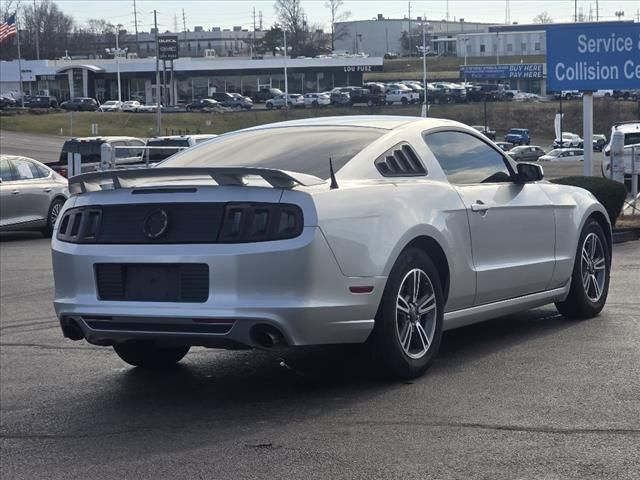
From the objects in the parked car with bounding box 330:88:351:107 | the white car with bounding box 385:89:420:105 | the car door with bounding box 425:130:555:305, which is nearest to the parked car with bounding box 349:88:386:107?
the parked car with bounding box 330:88:351:107

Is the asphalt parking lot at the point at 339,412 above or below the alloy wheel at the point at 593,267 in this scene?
below

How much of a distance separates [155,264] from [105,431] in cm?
94

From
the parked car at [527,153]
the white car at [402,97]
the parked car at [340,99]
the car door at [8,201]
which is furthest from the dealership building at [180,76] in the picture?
the car door at [8,201]

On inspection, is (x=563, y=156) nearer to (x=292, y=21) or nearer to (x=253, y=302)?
(x=253, y=302)

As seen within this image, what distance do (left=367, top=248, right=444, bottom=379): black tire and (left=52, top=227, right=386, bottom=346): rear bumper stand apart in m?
0.10

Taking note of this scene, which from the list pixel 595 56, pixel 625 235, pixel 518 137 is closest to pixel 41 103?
pixel 518 137

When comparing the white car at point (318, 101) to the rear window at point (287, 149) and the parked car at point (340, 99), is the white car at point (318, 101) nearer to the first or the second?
the parked car at point (340, 99)

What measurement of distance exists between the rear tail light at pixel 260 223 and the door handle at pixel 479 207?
1757 mm

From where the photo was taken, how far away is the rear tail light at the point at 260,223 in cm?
590

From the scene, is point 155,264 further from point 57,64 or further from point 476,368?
point 57,64

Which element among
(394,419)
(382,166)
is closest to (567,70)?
(382,166)

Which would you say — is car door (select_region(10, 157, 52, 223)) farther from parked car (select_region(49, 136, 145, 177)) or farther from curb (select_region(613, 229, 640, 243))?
curb (select_region(613, 229, 640, 243))

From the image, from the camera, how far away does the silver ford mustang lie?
5.91 m

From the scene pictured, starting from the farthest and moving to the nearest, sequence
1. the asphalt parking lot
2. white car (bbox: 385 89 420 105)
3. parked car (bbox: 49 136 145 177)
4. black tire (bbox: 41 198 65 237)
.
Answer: white car (bbox: 385 89 420 105), parked car (bbox: 49 136 145 177), black tire (bbox: 41 198 65 237), the asphalt parking lot
